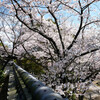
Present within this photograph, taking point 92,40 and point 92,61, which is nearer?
point 92,40

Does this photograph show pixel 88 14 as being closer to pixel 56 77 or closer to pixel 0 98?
pixel 56 77

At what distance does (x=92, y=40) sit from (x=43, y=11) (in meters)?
4.67

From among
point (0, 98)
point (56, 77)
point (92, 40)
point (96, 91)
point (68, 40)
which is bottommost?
point (96, 91)

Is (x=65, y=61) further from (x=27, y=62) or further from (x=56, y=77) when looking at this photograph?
(x=27, y=62)

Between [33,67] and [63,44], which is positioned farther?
[33,67]

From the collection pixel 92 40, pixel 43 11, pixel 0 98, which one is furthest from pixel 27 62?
pixel 0 98

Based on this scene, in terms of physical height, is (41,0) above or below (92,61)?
above

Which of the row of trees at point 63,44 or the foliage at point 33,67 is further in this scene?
the foliage at point 33,67

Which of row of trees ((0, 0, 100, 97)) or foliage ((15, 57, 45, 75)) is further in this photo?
foliage ((15, 57, 45, 75))

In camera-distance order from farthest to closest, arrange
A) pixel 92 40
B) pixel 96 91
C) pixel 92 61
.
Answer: pixel 96 91 < pixel 92 61 < pixel 92 40

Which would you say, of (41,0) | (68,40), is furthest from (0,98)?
(68,40)

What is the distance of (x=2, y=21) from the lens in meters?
14.3

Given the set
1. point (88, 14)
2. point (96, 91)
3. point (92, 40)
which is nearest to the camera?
point (88, 14)

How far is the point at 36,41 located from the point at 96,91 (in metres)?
13.2
